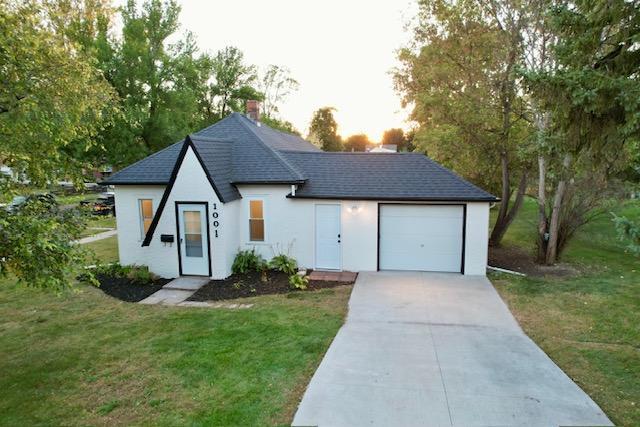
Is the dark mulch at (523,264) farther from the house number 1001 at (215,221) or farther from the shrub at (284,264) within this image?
the house number 1001 at (215,221)

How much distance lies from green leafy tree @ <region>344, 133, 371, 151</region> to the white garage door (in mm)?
62778

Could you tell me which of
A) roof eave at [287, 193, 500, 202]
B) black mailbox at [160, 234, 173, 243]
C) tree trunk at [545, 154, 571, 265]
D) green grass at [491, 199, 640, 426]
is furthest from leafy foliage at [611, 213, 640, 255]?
black mailbox at [160, 234, 173, 243]

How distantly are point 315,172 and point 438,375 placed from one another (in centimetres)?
876

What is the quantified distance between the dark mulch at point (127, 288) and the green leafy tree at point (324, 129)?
4830cm

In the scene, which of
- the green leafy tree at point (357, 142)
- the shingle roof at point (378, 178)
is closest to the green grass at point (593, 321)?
the shingle roof at point (378, 178)

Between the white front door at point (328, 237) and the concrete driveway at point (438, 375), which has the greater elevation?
→ the white front door at point (328, 237)

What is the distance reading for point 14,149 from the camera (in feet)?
20.2

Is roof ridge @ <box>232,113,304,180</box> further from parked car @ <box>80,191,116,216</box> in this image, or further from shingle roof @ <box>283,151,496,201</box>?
parked car @ <box>80,191,116,216</box>

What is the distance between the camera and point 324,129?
197 feet

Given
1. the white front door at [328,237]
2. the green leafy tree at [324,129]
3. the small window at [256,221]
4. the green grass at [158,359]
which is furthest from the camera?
the green leafy tree at [324,129]

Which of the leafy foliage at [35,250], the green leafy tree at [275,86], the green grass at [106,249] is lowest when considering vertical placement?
the green grass at [106,249]

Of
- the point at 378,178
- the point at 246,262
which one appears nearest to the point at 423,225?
the point at 378,178

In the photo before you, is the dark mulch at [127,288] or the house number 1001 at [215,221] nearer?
the dark mulch at [127,288]

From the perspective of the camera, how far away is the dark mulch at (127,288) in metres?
10.7
